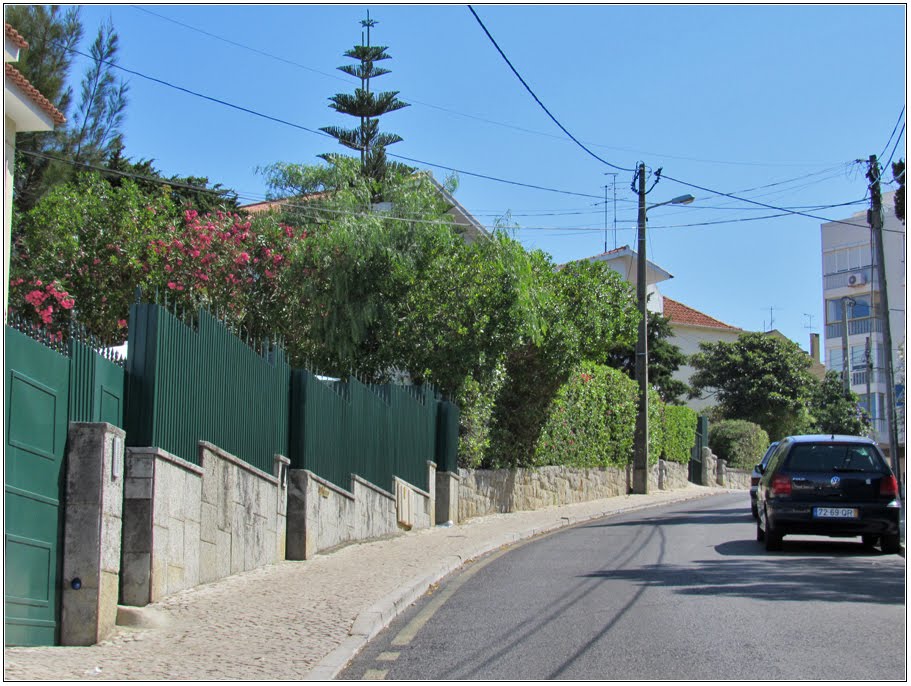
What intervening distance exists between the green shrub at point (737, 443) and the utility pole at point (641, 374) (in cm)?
1505

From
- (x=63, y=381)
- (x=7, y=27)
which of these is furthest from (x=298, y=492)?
(x=7, y=27)

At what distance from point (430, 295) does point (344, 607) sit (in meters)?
12.2

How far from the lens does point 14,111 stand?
14258mm

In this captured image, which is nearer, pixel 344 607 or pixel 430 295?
pixel 344 607

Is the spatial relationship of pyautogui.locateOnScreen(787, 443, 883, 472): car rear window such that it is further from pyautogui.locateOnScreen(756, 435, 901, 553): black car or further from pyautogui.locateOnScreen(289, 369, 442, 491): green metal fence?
pyautogui.locateOnScreen(289, 369, 442, 491): green metal fence

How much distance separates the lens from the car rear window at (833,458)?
14.8 m

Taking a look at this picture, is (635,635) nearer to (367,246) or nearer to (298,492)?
(298,492)

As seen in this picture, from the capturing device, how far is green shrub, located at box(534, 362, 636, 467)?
87.0 ft

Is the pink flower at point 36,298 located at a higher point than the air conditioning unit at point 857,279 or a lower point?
lower

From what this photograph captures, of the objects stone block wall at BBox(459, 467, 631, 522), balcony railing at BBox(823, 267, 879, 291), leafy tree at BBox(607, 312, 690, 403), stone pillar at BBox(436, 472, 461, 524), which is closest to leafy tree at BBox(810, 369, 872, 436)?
balcony railing at BBox(823, 267, 879, 291)

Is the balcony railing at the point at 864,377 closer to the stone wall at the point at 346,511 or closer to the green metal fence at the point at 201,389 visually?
the stone wall at the point at 346,511

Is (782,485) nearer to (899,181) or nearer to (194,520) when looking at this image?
(194,520)

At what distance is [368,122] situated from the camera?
35.0m

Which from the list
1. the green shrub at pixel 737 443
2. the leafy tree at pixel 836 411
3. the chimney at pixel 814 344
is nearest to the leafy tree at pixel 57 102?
the green shrub at pixel 737 443
